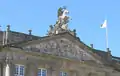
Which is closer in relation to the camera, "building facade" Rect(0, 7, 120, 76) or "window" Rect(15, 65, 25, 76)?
"building facade" Rect(0, 7, 120, 76)

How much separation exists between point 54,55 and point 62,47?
1383mm

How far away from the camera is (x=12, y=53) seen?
41.9 m

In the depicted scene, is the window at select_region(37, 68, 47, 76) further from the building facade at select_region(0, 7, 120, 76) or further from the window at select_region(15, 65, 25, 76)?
the window at select_region(15, 65, 25, 76)

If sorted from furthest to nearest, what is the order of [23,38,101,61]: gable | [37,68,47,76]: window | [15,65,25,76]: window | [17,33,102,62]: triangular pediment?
[37,68,47,76]: window < [23,38,101,61]: gable < [17,33,102,62]: triangular pediment < [15,65,25,76]: window

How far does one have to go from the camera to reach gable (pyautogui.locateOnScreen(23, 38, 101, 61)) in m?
43.3

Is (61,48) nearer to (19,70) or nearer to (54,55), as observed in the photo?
(54,55)

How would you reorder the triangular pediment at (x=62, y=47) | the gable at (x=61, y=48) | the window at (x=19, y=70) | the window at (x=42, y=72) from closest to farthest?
the window at (x=19, y=70) < the triangular pediment at (x=62, y=47) < the gable at (x=61, y=48) < the window at (x=42, y=72)

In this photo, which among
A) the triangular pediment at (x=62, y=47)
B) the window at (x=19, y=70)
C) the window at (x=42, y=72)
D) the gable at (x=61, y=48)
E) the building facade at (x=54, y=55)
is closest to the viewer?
the building facade at (x=54, y=55)

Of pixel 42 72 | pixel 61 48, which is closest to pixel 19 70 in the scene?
pixel 42 72

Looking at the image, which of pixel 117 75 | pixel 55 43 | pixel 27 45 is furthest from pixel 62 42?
pixel 117 75

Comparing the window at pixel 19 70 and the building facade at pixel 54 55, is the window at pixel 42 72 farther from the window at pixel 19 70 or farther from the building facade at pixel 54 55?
the window at pixel 19 70

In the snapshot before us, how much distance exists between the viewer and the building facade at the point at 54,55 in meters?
41.8

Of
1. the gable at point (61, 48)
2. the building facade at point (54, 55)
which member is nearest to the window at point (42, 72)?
the building facade at point (54, 55)

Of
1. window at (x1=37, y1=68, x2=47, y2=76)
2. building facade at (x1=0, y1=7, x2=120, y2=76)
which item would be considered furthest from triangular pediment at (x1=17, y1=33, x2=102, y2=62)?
window at (x1=37, y1=68, x2=47, y2=76)
